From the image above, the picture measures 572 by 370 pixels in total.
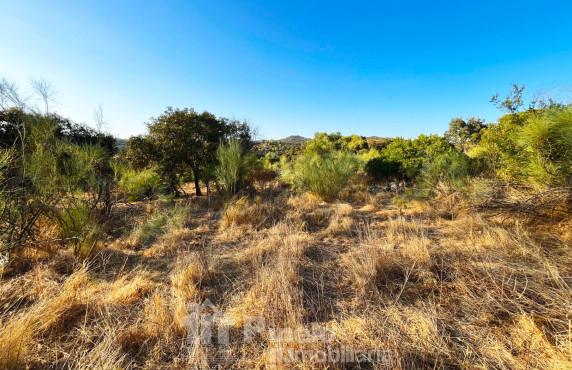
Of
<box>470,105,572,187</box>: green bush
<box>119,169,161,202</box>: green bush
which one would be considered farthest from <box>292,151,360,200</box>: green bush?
<box>119,169,161,202</box>: green bush

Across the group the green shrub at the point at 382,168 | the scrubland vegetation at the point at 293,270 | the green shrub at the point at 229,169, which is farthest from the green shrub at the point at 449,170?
the green shrub at the point at 229,169

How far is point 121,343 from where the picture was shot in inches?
57.9

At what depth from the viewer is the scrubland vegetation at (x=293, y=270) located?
4.59 feet

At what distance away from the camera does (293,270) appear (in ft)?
7.44

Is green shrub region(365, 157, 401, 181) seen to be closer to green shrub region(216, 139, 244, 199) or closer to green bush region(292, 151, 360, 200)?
green bush region(292, 151, 360, 200)

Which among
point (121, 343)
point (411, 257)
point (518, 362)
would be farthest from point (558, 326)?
point (121, 343)

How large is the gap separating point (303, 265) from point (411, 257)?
1396 mm

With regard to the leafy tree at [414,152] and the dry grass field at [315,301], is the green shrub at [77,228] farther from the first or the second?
the leafy tree at [414,152]

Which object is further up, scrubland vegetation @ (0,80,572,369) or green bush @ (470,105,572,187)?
green bush @ (470,105,572,187)

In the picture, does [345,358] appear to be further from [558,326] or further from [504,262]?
[504,262]

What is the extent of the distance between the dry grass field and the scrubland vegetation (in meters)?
0.01

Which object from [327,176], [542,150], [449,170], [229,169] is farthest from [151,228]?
[449,170]

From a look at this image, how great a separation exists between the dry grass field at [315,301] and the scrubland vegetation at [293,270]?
0.05ft

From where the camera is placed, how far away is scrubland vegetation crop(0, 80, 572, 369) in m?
1.40
